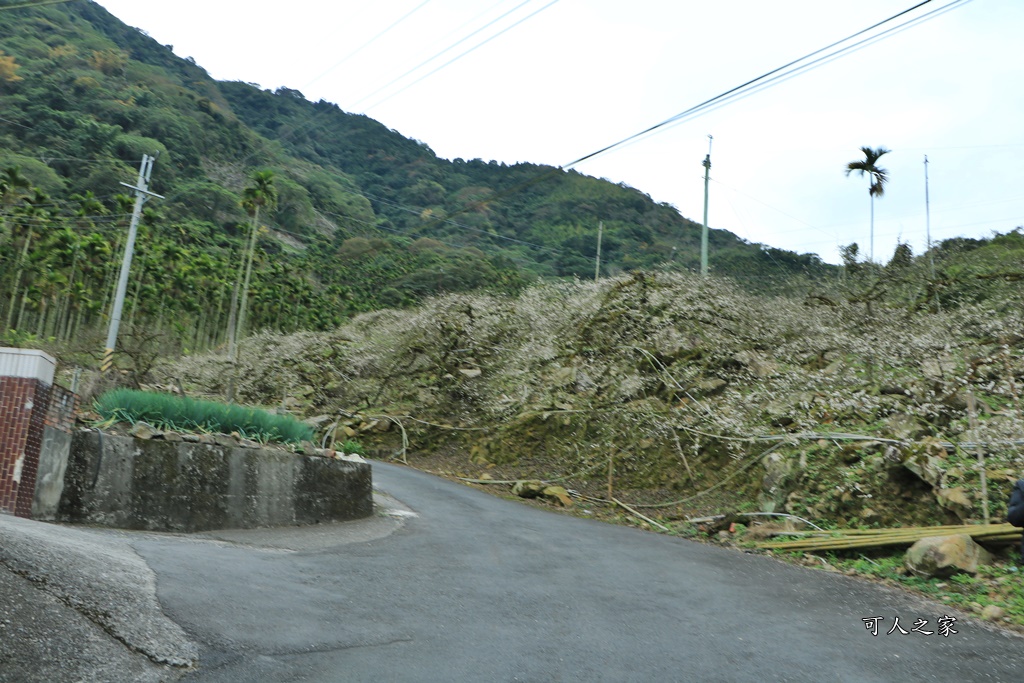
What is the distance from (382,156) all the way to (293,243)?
3500 centimetres

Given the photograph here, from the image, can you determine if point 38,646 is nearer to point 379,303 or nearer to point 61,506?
point 61,506

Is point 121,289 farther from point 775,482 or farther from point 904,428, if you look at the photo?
point 904,428

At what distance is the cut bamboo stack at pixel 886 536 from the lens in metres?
8.84

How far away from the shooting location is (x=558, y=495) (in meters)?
15.6

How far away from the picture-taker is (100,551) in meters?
6.40

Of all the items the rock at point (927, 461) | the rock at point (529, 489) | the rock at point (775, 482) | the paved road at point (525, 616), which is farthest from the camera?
the rock at point (529, 489)

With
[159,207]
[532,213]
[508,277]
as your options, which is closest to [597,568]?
[508,277]

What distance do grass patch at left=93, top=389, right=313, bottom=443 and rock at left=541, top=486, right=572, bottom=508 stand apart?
5.68 m

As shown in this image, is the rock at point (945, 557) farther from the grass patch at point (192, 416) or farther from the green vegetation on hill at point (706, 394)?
the grass patch at point (192, 416)

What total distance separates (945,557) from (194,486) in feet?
28.3

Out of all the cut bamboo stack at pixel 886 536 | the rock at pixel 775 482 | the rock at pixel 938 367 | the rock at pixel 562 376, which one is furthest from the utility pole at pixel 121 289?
the rock at pixel 938 367

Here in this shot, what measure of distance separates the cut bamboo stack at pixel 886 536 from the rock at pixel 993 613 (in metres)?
1.81

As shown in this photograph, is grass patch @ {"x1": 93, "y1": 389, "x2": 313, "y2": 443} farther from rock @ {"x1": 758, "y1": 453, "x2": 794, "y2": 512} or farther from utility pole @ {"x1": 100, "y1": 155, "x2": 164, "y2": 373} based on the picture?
utility pole @ {"x1": 100, "y1": 155, "x2": 164, "y2": 373}

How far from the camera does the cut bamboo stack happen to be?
8836 mm
